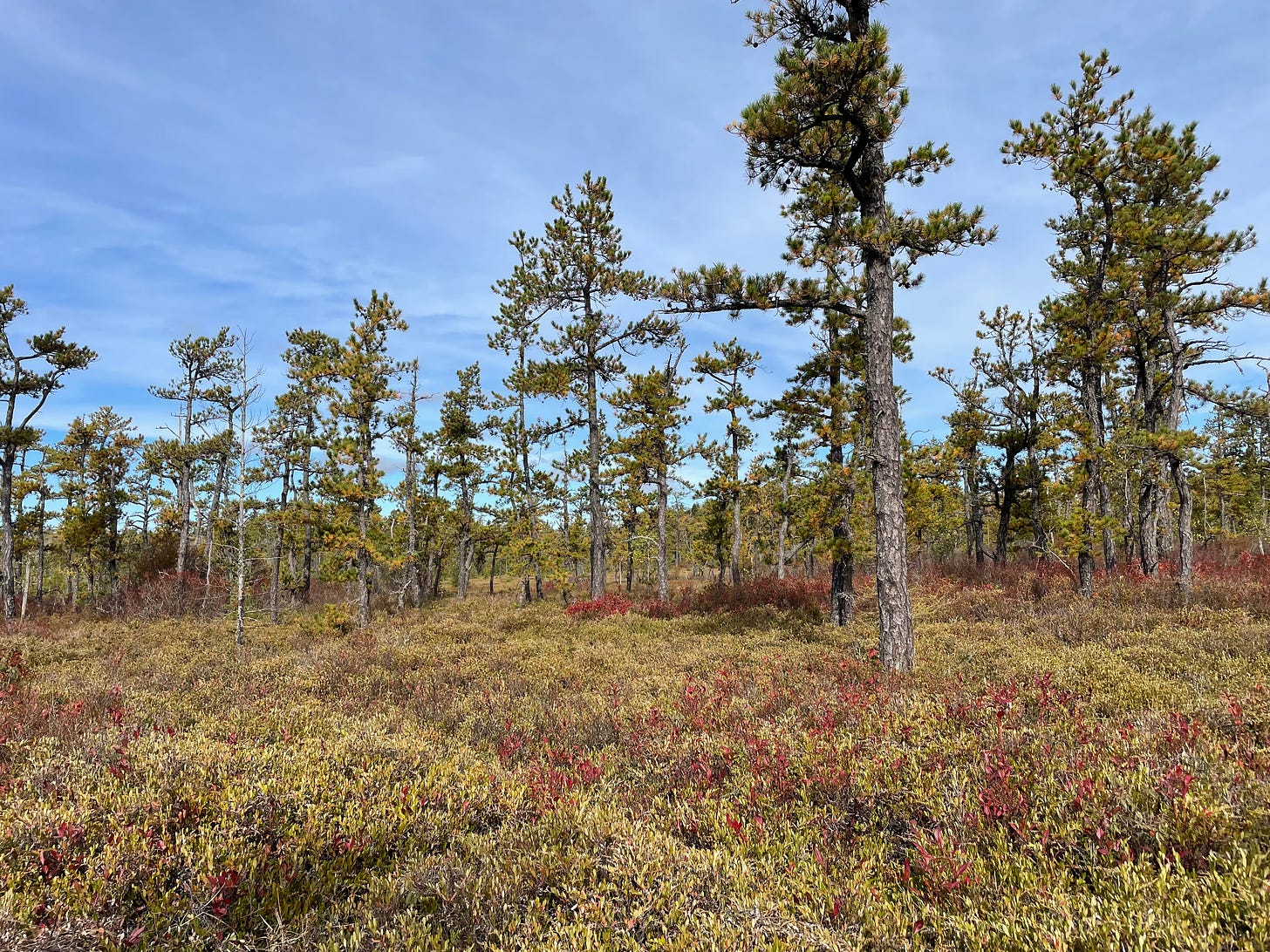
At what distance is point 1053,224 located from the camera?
14.5m

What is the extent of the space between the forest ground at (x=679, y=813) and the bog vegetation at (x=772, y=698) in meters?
0.04

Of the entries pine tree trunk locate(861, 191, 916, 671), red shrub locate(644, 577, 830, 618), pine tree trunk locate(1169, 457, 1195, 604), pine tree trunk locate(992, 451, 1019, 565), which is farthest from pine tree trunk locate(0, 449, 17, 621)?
pine tree trunk locate(992, 451, 1019, 565)

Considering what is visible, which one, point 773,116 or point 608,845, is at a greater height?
point 773,116

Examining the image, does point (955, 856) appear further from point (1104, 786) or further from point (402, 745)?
point (402, 745)

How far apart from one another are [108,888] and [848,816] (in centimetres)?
527

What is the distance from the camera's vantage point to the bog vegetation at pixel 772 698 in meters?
3.32

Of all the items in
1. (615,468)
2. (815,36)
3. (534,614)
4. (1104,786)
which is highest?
(815,36)

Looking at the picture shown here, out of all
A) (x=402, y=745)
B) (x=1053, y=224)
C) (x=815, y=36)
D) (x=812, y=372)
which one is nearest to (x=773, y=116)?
(x=815, y=36)

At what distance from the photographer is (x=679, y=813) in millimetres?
4484

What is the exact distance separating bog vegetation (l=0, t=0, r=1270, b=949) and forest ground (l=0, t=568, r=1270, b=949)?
4 centimetres

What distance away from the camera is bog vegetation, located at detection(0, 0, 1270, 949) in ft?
10.9

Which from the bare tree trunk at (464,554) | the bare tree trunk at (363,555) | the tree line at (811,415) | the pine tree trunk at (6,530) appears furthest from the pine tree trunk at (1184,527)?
the pine tree trunk at (6,530)

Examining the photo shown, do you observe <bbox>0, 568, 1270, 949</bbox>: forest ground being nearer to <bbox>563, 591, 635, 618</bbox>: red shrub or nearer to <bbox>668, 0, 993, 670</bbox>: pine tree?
<bbox>668, 0, 993, 670</bbox>: pine tree

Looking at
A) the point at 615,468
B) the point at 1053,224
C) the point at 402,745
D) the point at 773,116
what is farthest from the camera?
the point at 615,468
